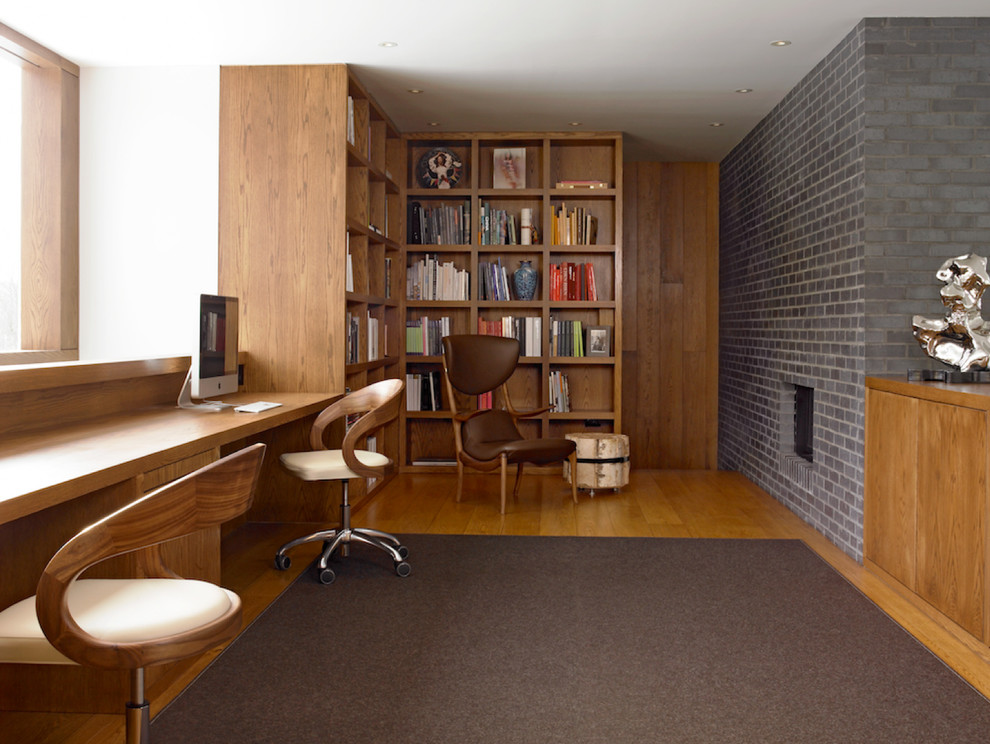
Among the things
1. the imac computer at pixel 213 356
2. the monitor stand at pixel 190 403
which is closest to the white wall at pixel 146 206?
the imac computer at pixel 213 356

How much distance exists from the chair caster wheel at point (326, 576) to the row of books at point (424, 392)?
295 cm

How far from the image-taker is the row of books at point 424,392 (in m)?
6.52

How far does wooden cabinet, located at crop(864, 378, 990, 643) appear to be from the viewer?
299 centimetres

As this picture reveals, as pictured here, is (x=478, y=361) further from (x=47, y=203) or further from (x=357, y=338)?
(x=47, y=203)

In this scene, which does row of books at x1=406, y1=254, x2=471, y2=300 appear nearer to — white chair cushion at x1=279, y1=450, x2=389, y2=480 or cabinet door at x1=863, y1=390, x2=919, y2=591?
→ white chair cushion at x1=279, y1=450, x2=389, y2=480

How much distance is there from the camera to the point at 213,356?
156 inches

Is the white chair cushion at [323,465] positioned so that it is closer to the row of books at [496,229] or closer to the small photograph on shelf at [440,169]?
the row of books at [496,229]

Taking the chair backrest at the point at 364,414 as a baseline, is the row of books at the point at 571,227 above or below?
above

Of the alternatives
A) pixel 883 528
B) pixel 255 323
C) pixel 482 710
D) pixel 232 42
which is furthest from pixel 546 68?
pixel 482 710

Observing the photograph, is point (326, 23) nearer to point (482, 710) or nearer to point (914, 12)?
point (914, 12)

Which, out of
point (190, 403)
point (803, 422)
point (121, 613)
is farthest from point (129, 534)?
point (803, 422)

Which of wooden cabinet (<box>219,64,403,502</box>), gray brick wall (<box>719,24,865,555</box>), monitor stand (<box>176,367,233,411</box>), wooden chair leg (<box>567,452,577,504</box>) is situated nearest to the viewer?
monitor stand (<box>176,367,233,411</box>)

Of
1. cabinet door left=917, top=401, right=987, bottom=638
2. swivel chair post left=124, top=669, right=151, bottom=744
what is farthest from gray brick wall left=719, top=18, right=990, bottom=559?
swivel chair post left=124, top=669, right=151, bottom=744

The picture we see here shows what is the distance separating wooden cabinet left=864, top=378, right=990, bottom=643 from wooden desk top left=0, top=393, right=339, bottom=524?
2.58 metres
